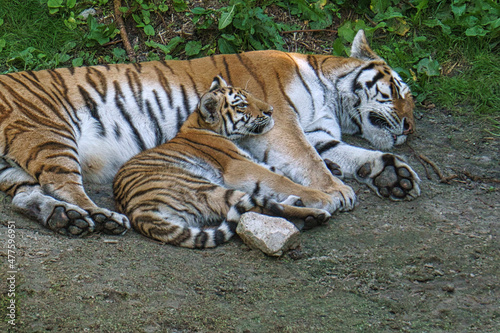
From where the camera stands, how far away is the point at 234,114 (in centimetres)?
409

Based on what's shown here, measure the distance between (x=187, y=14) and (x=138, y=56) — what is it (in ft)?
1.96

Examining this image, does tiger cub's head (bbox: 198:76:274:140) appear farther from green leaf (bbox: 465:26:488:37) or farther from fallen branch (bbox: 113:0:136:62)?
green leaf (bbox: 465:26:488:37)

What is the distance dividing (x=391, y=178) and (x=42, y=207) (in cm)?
214

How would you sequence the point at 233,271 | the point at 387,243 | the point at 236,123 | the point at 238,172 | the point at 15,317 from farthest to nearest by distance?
the point at 236,123 → the point at 238,172 → the point at 387,243 → the point at 233,271 → the point at 15,317

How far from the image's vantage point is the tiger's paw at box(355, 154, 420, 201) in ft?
12.5

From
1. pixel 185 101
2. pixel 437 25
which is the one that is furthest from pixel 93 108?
pixel 437 25

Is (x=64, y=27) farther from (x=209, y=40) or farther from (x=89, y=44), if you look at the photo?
(x=209, y=40)

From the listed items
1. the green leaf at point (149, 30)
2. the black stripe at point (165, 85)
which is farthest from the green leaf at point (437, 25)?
the black stripe at point (165, 85)

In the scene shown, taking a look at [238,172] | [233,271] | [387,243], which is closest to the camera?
[233,271]

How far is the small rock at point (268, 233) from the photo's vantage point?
297 centimetres

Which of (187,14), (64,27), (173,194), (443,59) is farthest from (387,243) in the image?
(64,27)

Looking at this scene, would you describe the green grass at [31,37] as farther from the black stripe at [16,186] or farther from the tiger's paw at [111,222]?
the tiger's paw at [111,222]

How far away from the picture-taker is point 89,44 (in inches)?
213

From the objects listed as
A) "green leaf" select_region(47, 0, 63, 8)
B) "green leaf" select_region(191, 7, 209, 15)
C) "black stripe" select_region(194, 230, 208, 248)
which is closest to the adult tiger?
"black stripe" select_region(194, 230, 208, 248)
